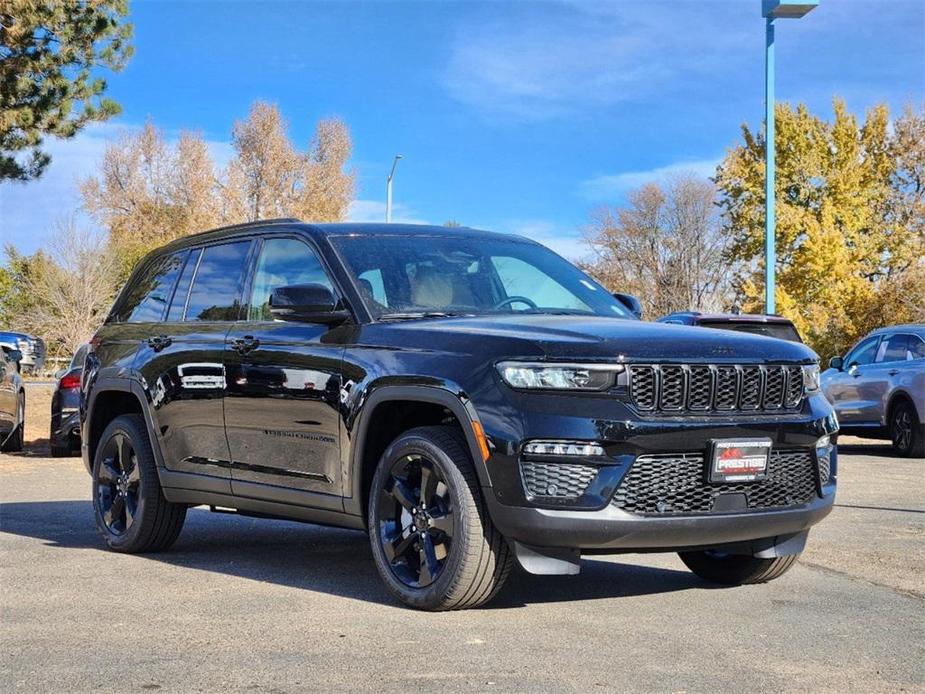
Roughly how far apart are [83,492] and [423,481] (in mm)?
6764

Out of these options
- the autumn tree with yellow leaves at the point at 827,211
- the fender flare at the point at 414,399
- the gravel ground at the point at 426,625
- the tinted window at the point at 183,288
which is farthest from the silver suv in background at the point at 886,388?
the autumn tree with yellow leaves at the point at 827,211

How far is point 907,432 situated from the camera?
1666 cm

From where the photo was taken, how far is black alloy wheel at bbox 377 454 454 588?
5.79 m

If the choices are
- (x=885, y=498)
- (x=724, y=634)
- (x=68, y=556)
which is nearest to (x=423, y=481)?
(x=724, y=634)

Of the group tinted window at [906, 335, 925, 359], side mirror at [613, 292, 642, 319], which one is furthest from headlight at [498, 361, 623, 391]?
tinted window at [906, 335, 925, 359]

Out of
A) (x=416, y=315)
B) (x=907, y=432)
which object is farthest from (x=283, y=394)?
(x=907, y=432)

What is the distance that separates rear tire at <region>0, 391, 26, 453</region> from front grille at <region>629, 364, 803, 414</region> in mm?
11128

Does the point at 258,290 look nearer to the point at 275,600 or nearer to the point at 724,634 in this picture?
the point at 275,600

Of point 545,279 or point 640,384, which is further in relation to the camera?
point 545,279

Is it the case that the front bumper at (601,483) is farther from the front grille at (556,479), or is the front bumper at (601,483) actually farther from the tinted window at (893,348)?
the tinted window at (893,348)

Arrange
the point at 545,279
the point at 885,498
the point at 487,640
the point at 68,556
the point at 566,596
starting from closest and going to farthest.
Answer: the point at 487,640 < the point at 566,596 < the point at 545,279 < the point at 68,556 < the point at 885,498

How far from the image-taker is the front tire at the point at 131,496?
7820 mm

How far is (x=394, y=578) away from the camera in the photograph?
597cm

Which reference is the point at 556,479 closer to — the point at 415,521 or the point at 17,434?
the point at 415,521
